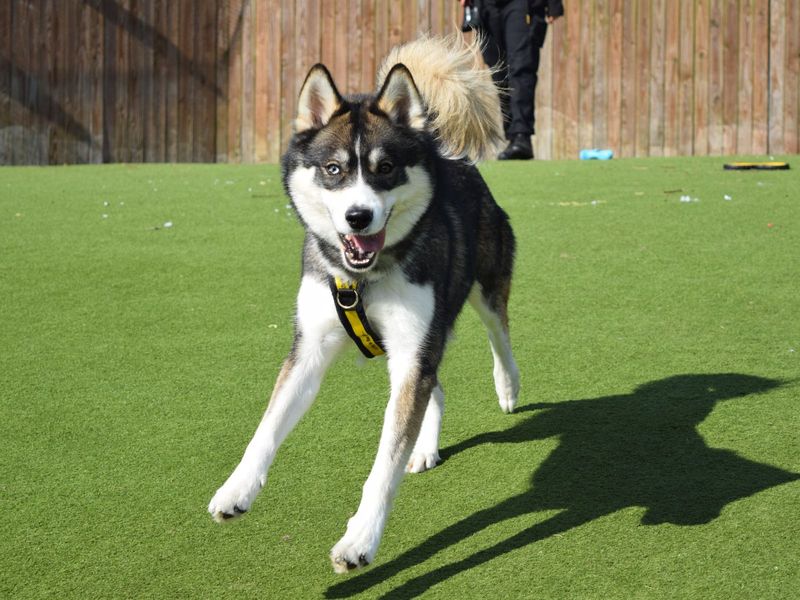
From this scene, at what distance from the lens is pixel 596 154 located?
38.8 ft

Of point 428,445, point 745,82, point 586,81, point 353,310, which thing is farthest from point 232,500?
point 745,82

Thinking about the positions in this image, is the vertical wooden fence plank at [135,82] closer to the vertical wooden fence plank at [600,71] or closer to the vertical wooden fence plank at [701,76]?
the vertical wooden fence plank at [600,71]

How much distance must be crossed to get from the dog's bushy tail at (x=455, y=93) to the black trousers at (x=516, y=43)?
18.8ft

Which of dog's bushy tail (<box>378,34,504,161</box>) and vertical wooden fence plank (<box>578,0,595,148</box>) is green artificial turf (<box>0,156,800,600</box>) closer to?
dog's bushy tail (<box>378,34,504,161</box>)

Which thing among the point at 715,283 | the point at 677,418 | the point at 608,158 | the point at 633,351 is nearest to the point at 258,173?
the point at 608,158

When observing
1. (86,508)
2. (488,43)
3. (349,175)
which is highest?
(488,43)

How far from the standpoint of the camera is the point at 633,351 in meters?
4.91

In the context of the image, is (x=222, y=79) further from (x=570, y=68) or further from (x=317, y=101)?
(x=317, y=101)

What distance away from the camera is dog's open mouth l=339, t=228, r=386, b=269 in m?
3.39

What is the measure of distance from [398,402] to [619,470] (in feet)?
2.72

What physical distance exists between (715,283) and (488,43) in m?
5.04

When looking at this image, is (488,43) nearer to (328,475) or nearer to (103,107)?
(103,107)

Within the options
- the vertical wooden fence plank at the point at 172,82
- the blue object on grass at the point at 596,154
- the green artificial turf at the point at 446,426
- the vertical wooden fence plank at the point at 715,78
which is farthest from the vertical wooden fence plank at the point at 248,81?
the green artificial turf at the point at 446,426

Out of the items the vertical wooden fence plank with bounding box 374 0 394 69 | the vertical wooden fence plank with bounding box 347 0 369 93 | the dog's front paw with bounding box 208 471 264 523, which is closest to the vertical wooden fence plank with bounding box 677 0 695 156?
the vertical wooden fence plank with bounding box 374 0 394 69
